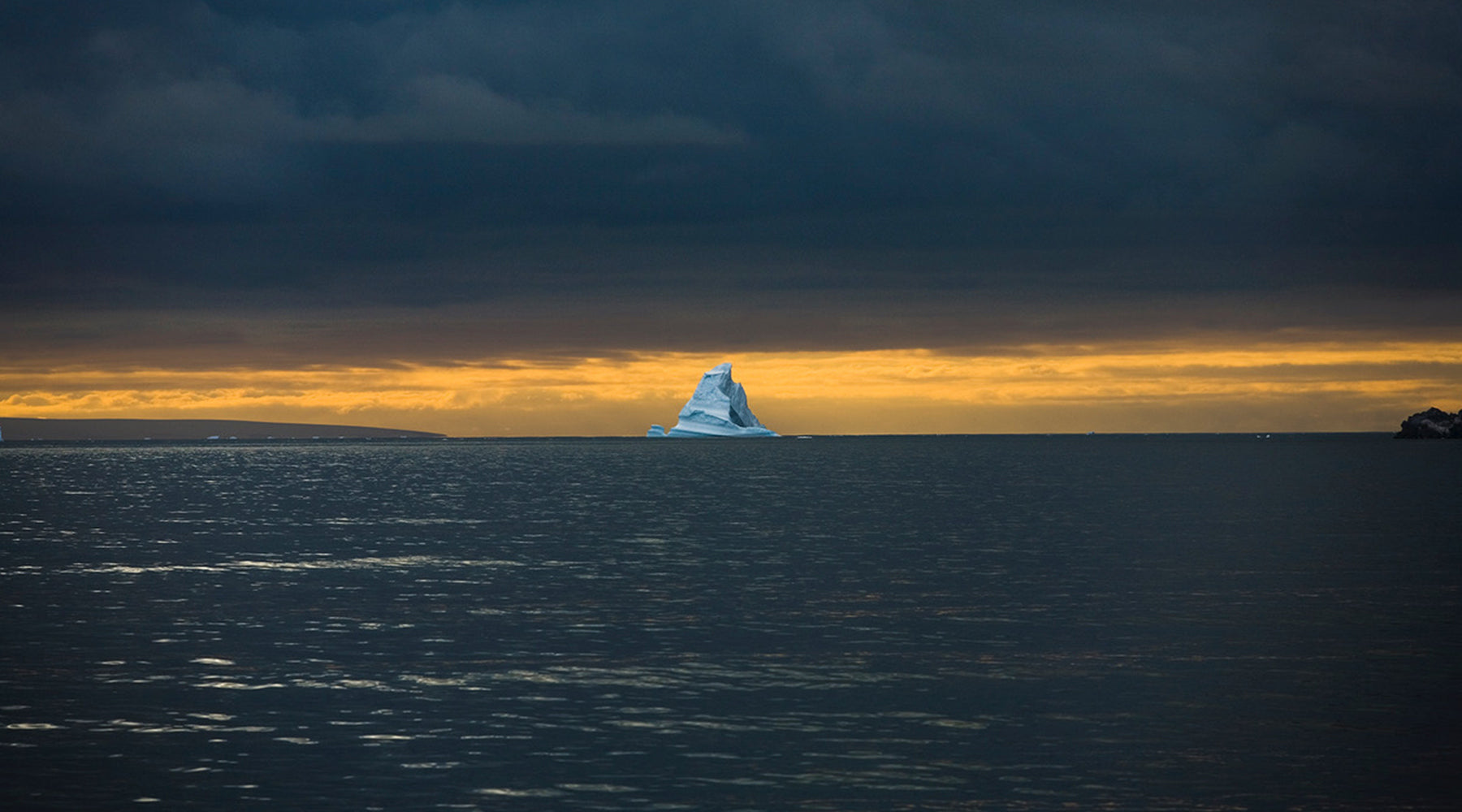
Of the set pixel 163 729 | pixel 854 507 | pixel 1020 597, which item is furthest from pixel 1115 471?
pixel 163 729

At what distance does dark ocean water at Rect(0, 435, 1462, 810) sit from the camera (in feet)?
71.9

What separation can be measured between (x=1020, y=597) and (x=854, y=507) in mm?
57514

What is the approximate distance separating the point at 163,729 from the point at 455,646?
413 inches

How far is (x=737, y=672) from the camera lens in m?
31.6

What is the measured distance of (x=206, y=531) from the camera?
263ft

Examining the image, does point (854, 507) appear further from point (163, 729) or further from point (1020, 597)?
point (163, 729)

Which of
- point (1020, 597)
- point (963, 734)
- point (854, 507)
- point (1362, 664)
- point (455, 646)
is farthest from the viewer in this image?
point (854, 507)

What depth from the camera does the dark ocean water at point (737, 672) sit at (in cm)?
2192

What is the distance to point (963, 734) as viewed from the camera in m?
24.9

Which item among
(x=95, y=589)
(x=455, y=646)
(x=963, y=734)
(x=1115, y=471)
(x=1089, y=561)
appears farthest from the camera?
(x=1115, y=471)

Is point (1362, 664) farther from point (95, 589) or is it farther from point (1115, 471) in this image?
point (1115, 471)

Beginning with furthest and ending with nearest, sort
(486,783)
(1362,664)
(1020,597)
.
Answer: (1020,597)
(1362,664)
(486,783)

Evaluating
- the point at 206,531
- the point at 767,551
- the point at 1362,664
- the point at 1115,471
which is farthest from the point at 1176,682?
the point at 1115,471

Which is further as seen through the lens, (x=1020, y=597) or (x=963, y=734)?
(x=1020, y=597)
